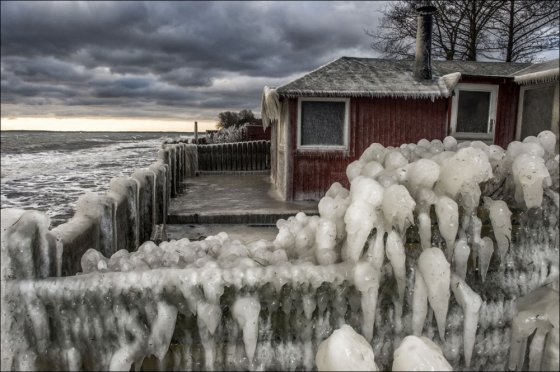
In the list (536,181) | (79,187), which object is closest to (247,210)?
(536,181)

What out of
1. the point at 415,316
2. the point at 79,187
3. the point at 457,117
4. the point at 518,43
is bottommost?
the point at 79,187

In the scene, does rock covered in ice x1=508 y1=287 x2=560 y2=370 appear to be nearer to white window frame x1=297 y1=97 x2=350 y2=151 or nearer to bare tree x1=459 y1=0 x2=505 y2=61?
white window frame x1=297 y1=97 x2=350 y2=151

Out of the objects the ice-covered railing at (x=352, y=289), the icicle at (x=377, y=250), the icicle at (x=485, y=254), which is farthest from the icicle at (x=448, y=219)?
the icicle at (x=377, y=250)

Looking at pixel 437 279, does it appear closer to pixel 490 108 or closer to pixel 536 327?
pixel 536 327

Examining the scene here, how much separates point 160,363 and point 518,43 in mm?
27030

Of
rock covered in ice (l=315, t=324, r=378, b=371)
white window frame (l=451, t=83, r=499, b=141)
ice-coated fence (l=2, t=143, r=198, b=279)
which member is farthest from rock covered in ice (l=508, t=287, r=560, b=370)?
white window frame (l=451, t=83, r=499, b=141)

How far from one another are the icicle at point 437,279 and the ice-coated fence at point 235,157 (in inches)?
615

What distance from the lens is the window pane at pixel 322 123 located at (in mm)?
10680

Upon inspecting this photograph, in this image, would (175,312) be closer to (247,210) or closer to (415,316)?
(415,316)

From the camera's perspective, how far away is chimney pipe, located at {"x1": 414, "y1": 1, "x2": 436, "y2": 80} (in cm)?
1119

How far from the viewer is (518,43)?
2417 cm

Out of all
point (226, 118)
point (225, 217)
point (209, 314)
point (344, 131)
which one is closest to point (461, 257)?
point (209, 314)

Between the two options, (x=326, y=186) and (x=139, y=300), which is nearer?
(x=139, y=300)

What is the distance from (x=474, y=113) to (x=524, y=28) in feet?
53.1
